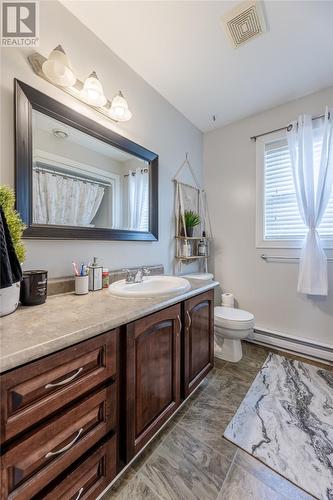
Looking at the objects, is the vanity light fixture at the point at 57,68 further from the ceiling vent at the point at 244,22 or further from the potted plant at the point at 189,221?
the potted plant at the point at 189,221

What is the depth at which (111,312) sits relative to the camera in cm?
88

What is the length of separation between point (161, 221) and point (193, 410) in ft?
4.81

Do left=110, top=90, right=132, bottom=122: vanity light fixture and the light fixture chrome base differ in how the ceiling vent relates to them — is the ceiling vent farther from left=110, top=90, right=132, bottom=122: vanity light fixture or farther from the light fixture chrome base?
the light fixture chrome base

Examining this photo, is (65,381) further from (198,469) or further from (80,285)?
(198,469)

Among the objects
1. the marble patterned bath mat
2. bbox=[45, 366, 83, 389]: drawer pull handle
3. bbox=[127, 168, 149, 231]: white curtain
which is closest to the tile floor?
the marble patterned bath mat

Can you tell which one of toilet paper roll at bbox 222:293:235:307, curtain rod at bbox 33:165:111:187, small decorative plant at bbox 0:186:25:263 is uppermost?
curtain rod at bbox 33:165:111:187

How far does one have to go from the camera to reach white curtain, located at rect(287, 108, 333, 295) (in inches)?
70.9

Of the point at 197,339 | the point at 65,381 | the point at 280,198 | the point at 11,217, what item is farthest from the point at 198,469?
the point at 280,198

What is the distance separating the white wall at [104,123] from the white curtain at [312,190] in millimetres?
1085

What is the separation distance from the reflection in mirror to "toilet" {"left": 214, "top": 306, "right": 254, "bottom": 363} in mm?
1074

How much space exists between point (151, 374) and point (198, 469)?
1.64 ft

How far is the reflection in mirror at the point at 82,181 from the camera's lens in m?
1.12

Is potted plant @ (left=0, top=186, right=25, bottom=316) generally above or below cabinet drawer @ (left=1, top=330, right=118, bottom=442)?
above

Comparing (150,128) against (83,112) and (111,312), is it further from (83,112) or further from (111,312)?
(111,312)
